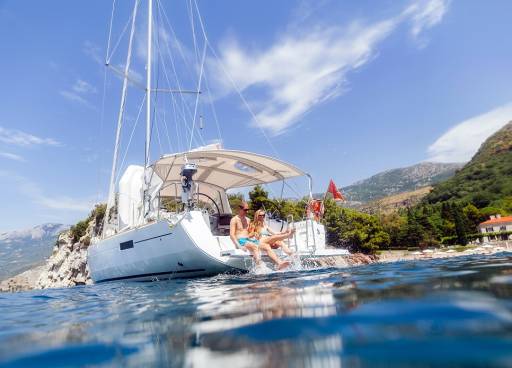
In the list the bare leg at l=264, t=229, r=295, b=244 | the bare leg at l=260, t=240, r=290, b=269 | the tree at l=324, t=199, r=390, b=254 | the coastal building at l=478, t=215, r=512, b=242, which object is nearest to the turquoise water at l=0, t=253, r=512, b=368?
the bare leg at l=260, t=240, r=290, b=269

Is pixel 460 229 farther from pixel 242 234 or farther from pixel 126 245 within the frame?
pixel 126 245

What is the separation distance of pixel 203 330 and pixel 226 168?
9770mm

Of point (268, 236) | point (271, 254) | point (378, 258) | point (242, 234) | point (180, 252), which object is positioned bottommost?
point (378, 258)

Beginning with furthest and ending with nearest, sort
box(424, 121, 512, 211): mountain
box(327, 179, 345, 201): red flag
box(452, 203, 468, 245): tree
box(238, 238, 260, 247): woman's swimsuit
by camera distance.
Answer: box(424, 121, 512, 211): mountain
box(452, 203, 468, 245): tree
box(327, 179, 345, 201): red flag
box(238, 238, 260, 247): woman's swimsuit

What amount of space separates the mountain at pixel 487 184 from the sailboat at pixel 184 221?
78.8 metres

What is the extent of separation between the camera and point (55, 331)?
2711 mm

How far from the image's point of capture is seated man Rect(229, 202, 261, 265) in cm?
754

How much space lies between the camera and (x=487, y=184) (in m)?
91.2

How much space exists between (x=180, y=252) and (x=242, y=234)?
152 centimetres

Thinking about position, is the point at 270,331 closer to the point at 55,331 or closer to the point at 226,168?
the point at 55,331

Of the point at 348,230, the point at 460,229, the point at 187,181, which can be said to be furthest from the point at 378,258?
the point at 187,181

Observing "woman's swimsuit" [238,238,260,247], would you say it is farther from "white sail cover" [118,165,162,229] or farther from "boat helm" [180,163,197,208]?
"white sail cover" [118,165,162,229]

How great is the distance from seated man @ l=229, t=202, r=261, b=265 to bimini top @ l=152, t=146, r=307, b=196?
2038 mm

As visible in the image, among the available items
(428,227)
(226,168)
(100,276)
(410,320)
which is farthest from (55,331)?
(428,227)
